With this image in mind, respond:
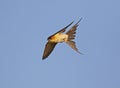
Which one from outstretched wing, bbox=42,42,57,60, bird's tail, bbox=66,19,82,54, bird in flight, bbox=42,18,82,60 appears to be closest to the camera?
bird in flight, bbox=42,18,82,60

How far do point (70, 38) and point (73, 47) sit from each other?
297mm

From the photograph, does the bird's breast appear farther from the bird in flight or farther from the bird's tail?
the bird's tail

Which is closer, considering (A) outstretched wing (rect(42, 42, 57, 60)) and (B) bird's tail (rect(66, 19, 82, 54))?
(B) bird's tail (rect(66, 19, 82, 54))

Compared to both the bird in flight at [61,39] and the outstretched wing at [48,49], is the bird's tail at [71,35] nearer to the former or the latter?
the bird in flight at [61,39]

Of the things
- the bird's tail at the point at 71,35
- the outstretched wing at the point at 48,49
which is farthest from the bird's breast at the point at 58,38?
the outstretched wing at the point at 48,49

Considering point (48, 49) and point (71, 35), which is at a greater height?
point (71, 35)

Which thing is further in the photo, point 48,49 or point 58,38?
point 48,49

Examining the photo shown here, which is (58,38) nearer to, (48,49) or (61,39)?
(61,39)

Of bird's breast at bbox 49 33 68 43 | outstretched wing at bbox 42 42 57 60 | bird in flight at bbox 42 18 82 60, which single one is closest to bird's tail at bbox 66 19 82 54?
bird in flight at bbox 42 18 82 60

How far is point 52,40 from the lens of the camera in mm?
7754

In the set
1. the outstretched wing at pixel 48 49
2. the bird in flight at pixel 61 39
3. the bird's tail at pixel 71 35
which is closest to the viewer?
the bird in flight at pixel 61 39

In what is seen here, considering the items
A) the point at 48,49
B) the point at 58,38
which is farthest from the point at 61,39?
the point at 48,49

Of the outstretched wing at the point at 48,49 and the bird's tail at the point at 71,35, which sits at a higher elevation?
the bird's tail at the point at 71,35

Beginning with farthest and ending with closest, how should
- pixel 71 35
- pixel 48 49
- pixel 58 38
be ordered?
1. pixel 48 49
2. pixel 71 35
3. pixel 58 38
